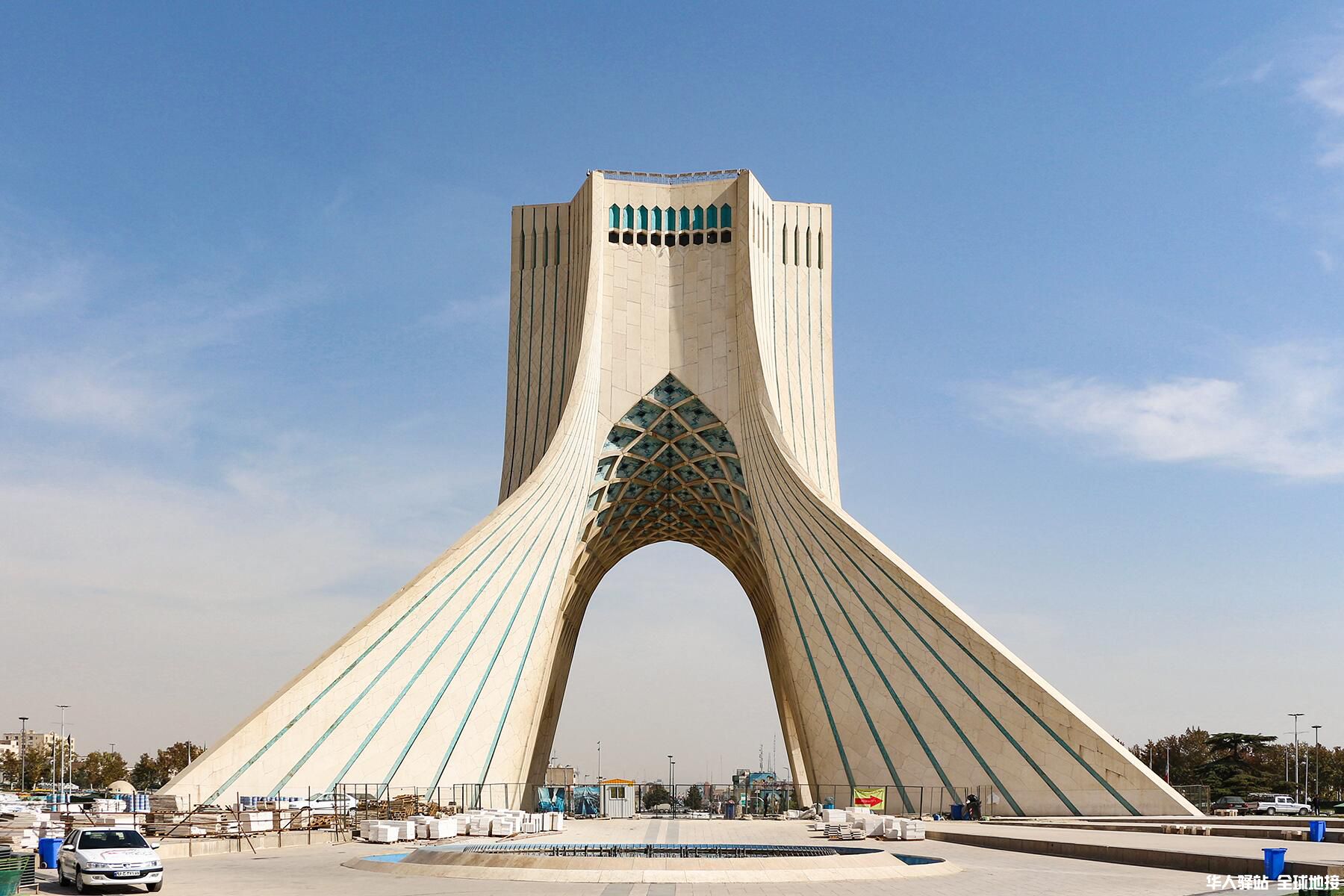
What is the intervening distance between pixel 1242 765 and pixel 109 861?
2040 inches

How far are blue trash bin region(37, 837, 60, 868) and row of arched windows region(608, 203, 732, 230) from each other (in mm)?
20950

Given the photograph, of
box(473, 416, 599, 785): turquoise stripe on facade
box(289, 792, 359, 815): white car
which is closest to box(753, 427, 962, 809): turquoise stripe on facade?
box(473, 416, 599, 785): turquoise stripe on facade

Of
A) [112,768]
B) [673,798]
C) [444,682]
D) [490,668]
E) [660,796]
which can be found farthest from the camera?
[112,768]

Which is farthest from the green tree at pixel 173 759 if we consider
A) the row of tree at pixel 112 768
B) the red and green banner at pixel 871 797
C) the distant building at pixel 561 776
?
the red and green banner at pixel 871 797

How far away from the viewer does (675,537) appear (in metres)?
38.3

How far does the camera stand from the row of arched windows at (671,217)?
30.7 meters

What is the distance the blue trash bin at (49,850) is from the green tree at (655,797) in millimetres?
17272

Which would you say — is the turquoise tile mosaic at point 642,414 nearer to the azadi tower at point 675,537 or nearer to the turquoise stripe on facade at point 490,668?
the azadi tower at point 675,537

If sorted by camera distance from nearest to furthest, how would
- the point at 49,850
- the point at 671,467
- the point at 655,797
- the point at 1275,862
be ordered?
the point at 1275,862
the point at 49,850
the point at 655,797
the point at 671,467

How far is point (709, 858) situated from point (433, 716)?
38.7ft

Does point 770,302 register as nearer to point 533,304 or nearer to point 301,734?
point 533,304

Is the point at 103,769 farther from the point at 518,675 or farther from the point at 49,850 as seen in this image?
the point at 49,850

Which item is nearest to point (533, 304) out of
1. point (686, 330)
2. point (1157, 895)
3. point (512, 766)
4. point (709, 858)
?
point (686, 330)

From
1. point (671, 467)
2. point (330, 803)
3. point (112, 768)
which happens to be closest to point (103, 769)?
point (112, 768)
